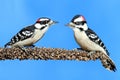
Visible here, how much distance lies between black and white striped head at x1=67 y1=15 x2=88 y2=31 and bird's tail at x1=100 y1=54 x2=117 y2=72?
91 cm

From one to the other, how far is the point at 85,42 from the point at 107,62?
2.74 feet

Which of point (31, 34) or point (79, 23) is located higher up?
point (79, 23)

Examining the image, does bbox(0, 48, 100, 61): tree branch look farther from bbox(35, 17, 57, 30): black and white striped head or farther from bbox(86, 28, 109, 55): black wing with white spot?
bbox(35, 17, 57, 30): black and white striped head

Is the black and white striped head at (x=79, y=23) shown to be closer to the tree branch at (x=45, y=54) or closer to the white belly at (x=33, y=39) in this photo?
the tree branch at (x=45, y=54)

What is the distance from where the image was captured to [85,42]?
621 inches

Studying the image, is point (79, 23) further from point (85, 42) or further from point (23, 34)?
point (23, 34)

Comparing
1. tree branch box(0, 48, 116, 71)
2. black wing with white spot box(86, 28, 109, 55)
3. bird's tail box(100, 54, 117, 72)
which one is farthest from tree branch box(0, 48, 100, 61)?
black wing with white spot box(86, 28, 109, 55)

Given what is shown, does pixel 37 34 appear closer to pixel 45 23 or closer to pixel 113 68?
pixel 45 23

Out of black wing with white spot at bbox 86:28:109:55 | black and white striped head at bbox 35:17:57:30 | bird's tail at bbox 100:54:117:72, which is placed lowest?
bird's tail at bbox 100:54:117:72

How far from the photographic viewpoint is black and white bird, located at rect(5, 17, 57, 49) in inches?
626

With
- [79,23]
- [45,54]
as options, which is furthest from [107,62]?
[45,54]

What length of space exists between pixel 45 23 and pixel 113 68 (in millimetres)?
2213

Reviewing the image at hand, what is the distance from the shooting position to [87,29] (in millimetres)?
15953

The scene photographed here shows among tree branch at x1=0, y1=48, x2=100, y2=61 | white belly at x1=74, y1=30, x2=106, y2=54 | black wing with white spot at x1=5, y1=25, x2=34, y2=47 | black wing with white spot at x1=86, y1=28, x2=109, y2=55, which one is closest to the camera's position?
tree branch at x1=0, y1=48, x2=100, y2=61
